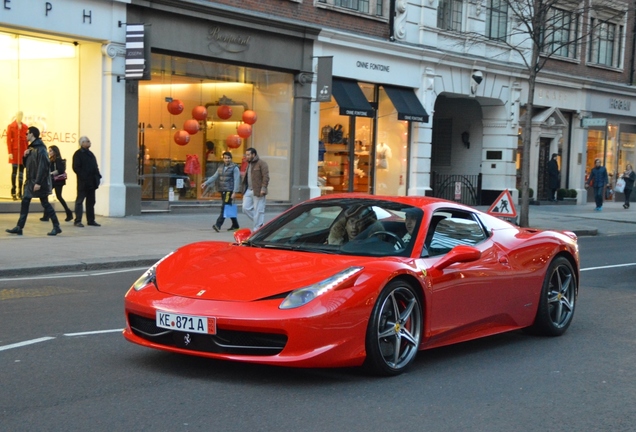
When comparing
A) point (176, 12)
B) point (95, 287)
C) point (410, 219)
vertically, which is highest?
point (176, 12)

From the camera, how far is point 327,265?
6.08 m

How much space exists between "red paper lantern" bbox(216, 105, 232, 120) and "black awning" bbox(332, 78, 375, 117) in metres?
3.37

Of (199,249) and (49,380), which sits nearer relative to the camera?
(49,380)

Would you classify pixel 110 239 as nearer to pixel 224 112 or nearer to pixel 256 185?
pixel 256 185

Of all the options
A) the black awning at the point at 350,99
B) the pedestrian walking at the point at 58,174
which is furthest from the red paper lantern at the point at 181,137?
the black awning at the point at 350,99

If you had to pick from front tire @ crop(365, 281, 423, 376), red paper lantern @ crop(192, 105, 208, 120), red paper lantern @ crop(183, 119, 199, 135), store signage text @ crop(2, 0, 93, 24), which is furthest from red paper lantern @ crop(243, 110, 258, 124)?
front tire @ crop(365, 281, 423, 376)

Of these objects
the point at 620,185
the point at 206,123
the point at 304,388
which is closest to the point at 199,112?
the point at 206,123

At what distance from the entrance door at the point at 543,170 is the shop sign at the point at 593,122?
1.65 meters

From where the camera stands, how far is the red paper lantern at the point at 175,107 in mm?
21828

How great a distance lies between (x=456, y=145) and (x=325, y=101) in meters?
10.4

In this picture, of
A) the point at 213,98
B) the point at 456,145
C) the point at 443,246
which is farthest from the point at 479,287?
the point at 456,145

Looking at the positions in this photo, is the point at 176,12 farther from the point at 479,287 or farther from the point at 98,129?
the point at 479,287

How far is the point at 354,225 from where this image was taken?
693cm

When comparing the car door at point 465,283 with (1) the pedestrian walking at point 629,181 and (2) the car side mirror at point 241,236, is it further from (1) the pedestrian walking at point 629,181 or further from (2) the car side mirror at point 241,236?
(1) the pedestrian walking at point 629,181
